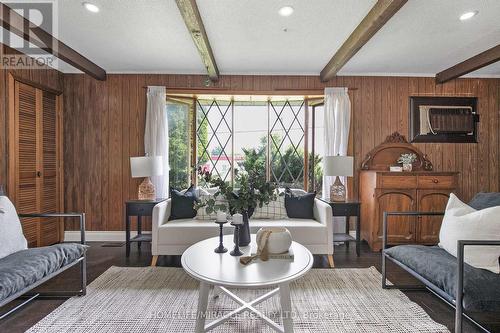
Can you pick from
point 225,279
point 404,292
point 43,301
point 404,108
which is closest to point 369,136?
point 404,108

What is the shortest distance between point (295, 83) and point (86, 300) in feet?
11.3

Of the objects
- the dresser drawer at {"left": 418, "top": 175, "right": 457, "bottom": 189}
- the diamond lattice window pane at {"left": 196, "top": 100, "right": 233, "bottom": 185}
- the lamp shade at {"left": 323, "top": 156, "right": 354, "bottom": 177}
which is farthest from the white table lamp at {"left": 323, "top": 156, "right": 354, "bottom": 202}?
the diamond lattice window pane at {"left": 196, "top": 100, "right": 233, "bottom": 185}

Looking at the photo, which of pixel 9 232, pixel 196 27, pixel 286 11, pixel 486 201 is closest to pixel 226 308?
pixel 9 232

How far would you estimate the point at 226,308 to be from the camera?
6.84 ft

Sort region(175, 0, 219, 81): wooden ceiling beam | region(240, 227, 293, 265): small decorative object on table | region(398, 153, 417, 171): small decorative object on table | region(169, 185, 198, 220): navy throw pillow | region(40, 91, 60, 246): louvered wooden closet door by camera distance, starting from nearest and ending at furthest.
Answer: region(240, 227, 293, 265): small decorative object on table → region(175, 0, 219, 81): wooden ceiling beam → region(169, 185, 198, 220): navy throw pillow → region(40, 91, 60, 246): louvered wooden closet door → region(398, 153, 417, 171): small decorative object on table

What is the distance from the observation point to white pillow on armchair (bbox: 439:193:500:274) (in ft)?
5.75

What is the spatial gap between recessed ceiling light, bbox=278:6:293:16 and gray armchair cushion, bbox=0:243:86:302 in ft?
8.34

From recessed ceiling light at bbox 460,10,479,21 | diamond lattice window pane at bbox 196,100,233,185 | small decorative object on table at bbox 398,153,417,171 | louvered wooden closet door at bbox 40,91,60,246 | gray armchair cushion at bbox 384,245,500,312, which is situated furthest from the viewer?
diamond lattice window pane at bbox 196,100,233,185

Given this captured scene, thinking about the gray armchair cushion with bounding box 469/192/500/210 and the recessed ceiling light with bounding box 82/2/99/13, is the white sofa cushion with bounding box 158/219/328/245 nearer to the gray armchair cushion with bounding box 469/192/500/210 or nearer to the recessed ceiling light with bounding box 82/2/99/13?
the gray armchair cushion with bounding box 469/192/500/210

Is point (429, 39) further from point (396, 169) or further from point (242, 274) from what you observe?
point (242, 274)

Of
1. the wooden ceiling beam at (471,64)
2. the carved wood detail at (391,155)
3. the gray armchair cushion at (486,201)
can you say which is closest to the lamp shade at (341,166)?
the carved wood detail at (391,155)

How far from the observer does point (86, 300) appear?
2.23m

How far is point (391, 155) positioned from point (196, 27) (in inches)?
122

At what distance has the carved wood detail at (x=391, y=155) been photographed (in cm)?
396
